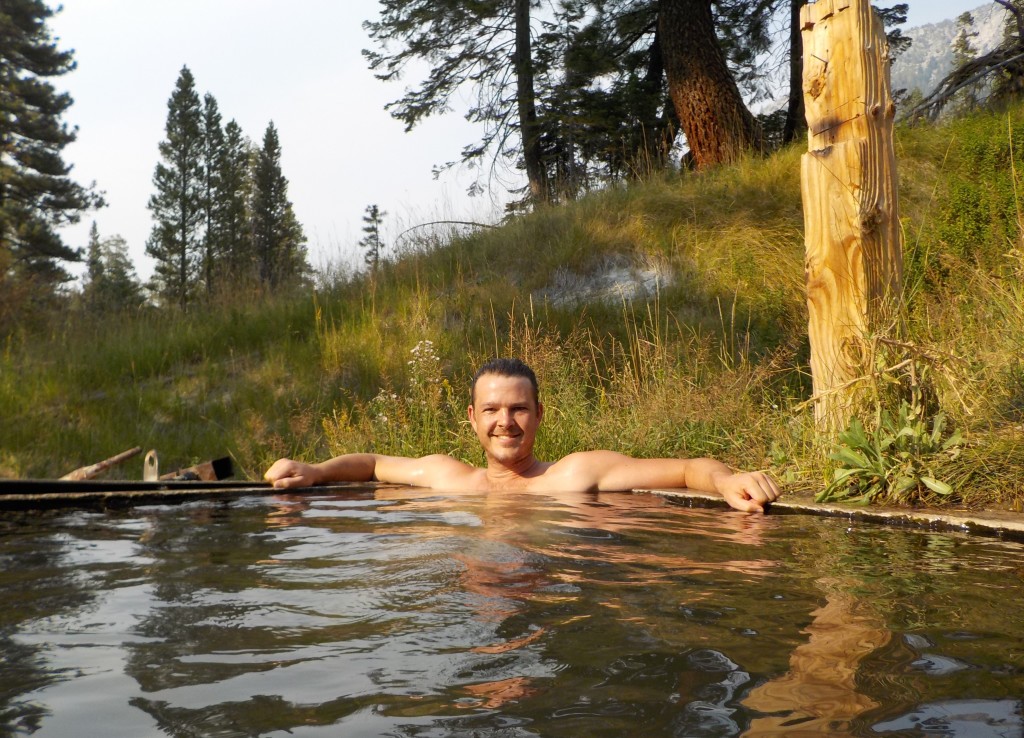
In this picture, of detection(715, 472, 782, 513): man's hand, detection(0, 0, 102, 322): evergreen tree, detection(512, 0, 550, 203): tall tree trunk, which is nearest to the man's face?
detection(715, 472, 782, 513): man's hand

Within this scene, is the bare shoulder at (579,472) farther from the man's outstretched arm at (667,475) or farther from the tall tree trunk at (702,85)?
the tall tree trunk at (702,85)

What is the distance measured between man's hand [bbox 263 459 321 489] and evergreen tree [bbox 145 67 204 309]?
106ft

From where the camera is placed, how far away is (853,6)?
4551 mm

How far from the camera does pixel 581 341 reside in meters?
8.81

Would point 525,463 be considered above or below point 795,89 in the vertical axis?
below

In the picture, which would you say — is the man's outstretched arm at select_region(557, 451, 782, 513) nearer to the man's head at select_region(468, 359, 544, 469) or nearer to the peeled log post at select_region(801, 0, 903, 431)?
the man's head at select_region(468, 359, 544, 469)

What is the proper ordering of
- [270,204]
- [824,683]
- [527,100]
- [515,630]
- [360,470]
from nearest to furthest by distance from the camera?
[824,683]
[515,630]
[360,470]
[527,100]
[270,204]

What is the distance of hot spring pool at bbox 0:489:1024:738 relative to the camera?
1.79 m

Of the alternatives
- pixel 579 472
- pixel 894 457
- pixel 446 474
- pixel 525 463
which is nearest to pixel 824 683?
pixel 894 457

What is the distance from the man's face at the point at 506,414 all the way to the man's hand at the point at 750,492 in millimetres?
1244

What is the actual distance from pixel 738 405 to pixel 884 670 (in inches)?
165

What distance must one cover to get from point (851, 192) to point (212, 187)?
3858 cm

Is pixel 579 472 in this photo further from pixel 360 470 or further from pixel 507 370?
pixel 360 470

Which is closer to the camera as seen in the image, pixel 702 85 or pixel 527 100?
pixel 702 85
